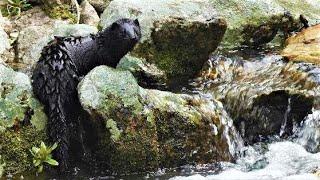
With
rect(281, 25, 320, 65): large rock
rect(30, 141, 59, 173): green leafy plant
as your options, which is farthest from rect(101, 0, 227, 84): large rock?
rect(30, 141, 59, 173): green leafy plant

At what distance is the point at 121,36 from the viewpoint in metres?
6.65

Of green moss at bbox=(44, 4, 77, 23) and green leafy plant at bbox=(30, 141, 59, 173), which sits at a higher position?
green moss at bbox=(44, 4, 77, 23)

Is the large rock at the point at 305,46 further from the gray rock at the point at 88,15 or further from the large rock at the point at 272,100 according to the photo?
the gray rock at the point at 88,15

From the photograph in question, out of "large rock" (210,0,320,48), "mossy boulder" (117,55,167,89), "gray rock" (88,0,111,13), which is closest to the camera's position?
"mossy boulder" (117,55,167,89)

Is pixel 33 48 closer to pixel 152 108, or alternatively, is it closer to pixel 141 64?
pixel 141 64

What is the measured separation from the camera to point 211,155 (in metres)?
6.21

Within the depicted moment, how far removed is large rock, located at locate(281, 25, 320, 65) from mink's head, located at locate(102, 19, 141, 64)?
2.67 meters

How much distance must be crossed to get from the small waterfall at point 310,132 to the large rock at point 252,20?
2493 millimetres

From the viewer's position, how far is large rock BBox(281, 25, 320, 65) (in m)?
8.03

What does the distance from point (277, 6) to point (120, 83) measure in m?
4.30

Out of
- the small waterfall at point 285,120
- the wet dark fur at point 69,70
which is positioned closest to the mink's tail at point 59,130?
the wet dark fur at point 69,70

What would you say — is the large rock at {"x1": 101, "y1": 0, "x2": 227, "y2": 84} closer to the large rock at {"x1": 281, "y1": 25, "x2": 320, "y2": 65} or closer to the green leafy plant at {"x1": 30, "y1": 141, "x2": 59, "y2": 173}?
the large rock at {"x1": 281, "y1": 25, "x2": 320, "y2": 65}

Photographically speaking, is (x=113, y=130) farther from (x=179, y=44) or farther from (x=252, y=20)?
(x=252, y=20)

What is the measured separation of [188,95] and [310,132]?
65.4 inches
